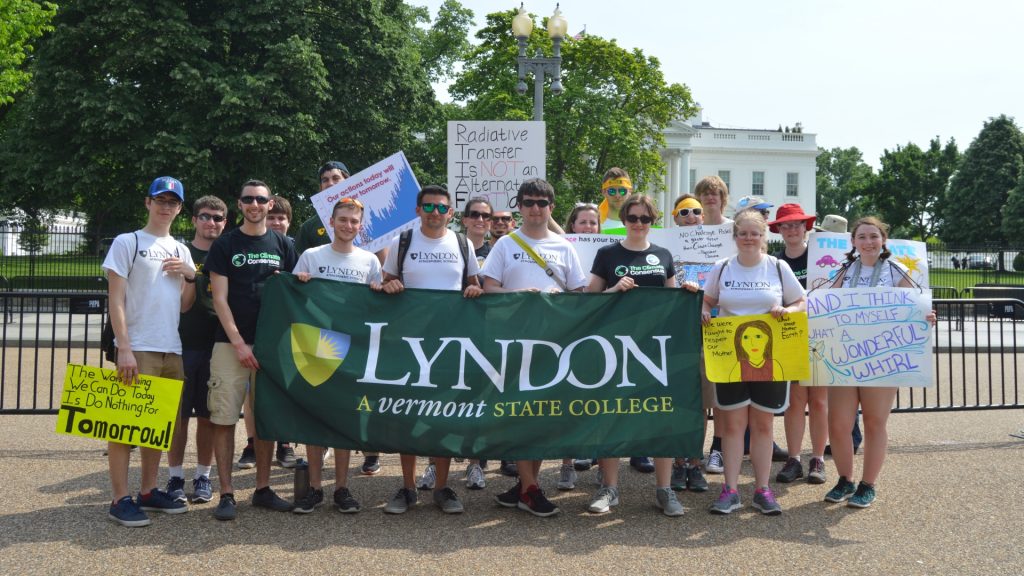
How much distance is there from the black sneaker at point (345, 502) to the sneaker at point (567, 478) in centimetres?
155

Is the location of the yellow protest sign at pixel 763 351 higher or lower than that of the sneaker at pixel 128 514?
higher

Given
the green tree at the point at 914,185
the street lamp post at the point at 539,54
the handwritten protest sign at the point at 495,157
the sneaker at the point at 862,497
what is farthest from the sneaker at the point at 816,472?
Answer: the green tree at the point at 914,185

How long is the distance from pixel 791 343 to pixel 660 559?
1716 mm

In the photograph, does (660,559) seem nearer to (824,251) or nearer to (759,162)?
(824,251)

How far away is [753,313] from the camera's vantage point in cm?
533

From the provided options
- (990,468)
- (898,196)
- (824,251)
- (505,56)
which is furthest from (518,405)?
(898,196)

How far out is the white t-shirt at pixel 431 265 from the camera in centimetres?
539

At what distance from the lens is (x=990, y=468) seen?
647 cm

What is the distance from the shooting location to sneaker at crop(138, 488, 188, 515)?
5.16 metres

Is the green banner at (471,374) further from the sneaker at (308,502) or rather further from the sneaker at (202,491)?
the sneaker at (202,491)

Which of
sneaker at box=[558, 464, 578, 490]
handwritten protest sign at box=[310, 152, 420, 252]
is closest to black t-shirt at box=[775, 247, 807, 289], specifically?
sneaker at box=[558, 464, 578, 490]

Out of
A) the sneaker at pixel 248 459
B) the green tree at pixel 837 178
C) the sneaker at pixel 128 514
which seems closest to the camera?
the sneaker at pixel 128 514

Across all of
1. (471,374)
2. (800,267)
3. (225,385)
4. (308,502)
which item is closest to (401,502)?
(308,502)

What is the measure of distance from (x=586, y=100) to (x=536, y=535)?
110 ft
